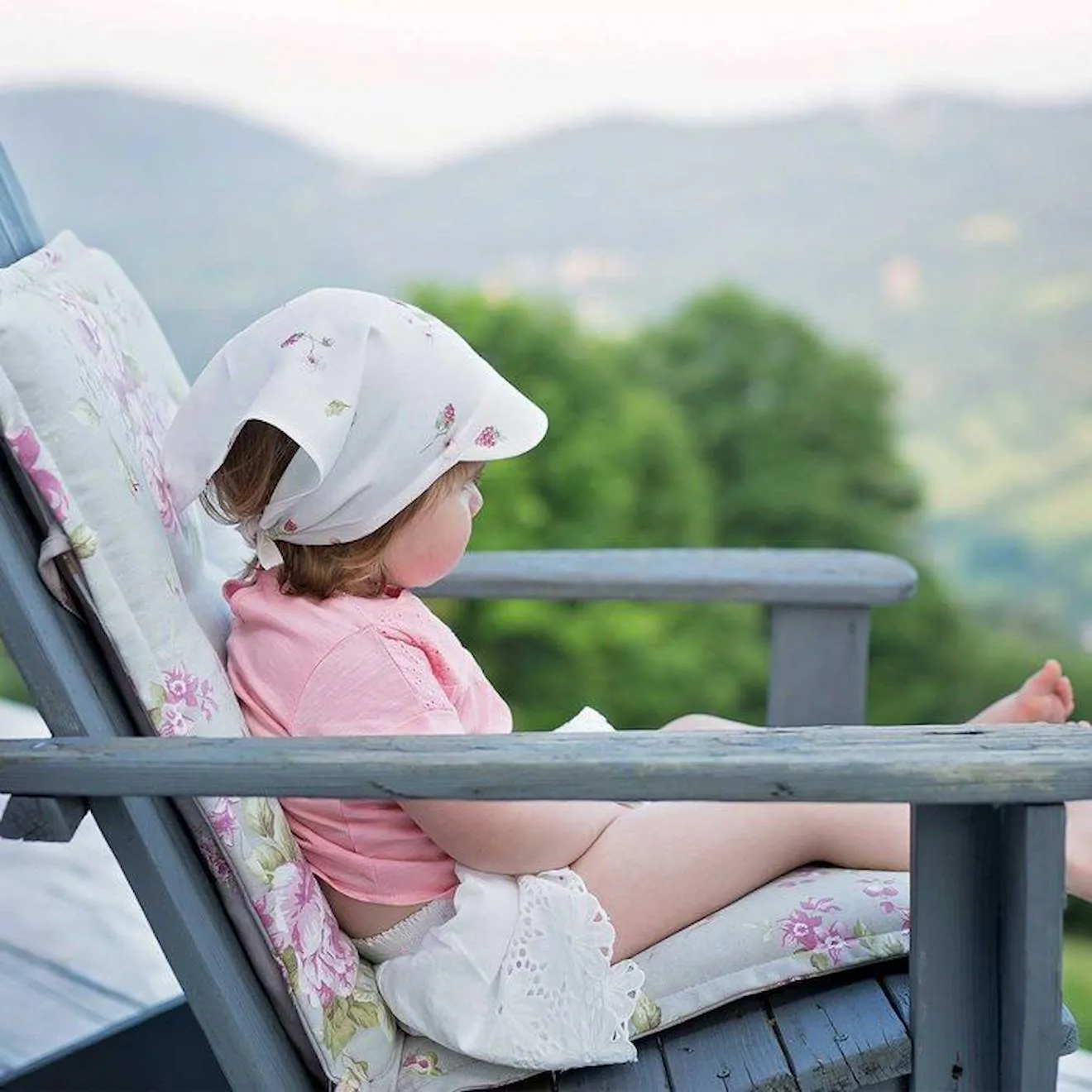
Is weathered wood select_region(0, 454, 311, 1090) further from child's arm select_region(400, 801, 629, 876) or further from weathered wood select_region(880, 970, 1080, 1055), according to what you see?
weathered wood select_region(880, 970, 1080, 1055)

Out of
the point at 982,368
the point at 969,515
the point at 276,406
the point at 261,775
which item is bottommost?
the point at 969,515

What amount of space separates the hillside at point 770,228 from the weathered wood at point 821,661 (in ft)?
11.3

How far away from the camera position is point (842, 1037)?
1339mm

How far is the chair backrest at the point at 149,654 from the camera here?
4.33 ft

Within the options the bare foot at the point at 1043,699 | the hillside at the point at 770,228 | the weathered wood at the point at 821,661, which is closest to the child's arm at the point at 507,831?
the bare foot at the point at 1043,699

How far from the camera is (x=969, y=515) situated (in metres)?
5.46

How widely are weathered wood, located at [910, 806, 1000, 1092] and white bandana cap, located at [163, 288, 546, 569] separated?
1.62ft

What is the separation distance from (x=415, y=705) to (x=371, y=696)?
4 cm

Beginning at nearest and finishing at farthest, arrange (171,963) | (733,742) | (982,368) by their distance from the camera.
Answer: (733,742), (171,963), (982,368)

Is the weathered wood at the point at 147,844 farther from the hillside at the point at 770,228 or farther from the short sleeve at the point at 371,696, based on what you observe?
the hillside at the point at 770,228

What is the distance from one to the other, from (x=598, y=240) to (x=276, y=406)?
4.28 m

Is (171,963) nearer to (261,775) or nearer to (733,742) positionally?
(261,775)

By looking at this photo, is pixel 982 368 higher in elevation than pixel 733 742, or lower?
lower

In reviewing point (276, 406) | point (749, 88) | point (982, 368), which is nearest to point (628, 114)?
point (749, 88)
